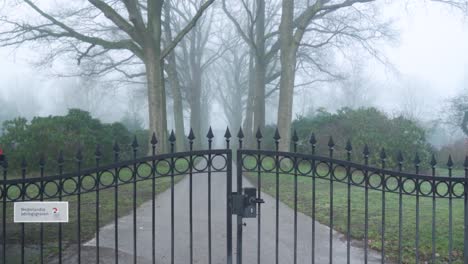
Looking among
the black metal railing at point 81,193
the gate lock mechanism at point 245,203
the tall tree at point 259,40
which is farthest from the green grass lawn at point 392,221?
the tall tree at point 259,40

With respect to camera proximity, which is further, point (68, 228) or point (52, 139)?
point (52, 139)

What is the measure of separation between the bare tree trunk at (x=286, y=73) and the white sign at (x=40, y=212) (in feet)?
47.1

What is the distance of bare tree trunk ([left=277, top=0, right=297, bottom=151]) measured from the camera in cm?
1923

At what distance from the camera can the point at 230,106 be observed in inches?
2146

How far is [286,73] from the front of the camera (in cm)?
1947

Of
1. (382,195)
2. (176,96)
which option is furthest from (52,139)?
(176,96)

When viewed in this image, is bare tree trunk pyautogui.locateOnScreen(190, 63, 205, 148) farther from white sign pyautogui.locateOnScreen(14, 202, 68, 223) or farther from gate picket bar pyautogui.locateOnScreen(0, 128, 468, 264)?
white sign pyautogui.locateOnScreen(14, 202, 68, 223)

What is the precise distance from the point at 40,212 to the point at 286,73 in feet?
50.3

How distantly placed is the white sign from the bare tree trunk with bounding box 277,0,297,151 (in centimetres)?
1435

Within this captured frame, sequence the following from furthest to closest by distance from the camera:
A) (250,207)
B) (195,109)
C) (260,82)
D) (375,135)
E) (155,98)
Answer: (195,109) → (260,82) → (375,135) → (155,98) → (250,207)

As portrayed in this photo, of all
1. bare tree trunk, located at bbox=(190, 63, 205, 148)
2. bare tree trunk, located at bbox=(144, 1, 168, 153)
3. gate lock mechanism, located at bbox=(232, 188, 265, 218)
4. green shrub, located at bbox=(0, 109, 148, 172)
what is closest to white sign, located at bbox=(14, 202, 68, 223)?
gate lock mechanism, located at bbox=(232, 188, 265, 218)

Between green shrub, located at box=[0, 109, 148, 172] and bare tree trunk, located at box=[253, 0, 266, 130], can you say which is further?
bare tree trunk, located at box=[253, 0, 266, 130]

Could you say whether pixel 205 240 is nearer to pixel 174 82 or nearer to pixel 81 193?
pixel 81 193

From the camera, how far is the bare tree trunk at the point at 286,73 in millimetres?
19234
